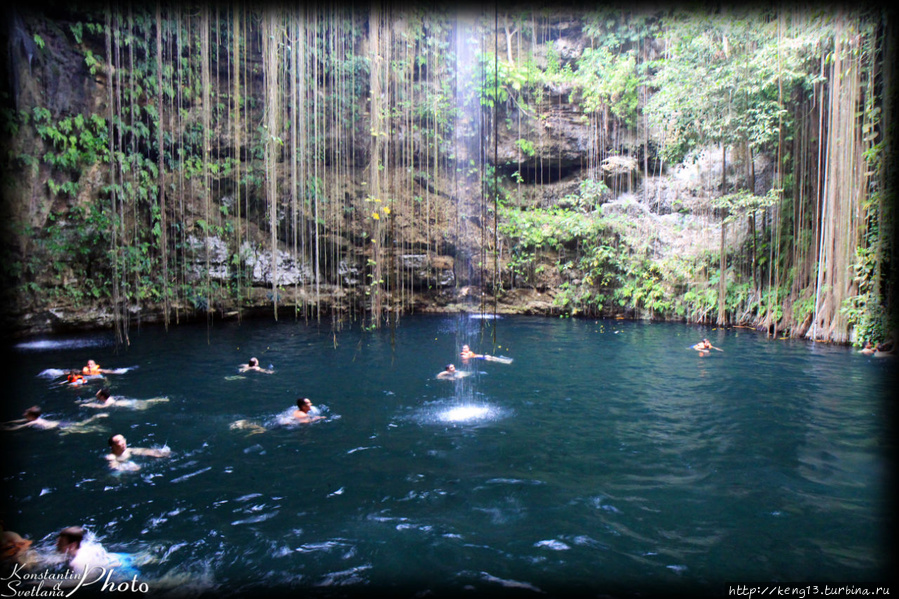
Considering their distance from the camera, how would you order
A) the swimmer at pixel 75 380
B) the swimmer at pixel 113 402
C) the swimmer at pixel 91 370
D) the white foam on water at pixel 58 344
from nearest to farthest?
the swimmer at pixel 113 402
the swimmer at pixel 75 380
the swimmer at pixel 91 370
the white foam on water at pixel 58 344

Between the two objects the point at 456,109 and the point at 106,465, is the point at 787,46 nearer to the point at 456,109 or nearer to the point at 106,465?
the point at 456,109

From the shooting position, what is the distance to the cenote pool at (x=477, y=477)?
2.67m

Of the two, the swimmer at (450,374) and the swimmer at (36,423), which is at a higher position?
the swimmer at (450,374)

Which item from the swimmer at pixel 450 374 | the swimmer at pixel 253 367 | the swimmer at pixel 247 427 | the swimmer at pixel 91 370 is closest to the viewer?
the swimmer at pixel 247 427

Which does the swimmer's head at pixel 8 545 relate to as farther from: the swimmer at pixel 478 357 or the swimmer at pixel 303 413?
the swimmer at pixel 478 357

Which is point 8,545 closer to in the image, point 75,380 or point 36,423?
point 36,423

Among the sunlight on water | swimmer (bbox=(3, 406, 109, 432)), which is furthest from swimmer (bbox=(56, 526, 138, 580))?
the sunlight on water

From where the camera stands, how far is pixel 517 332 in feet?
38.2

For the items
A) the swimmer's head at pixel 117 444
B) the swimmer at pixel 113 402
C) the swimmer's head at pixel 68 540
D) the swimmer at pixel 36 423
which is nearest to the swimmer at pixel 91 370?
the swimmer at pixel 113 402

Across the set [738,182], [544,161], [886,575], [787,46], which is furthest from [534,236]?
Answer: [886,575]

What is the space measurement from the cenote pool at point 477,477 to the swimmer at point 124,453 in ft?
0.30

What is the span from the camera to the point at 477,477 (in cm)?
390

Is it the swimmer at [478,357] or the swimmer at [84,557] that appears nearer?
the swimmer at [84,557]

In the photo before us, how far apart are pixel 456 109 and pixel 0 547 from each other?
51.4ft
